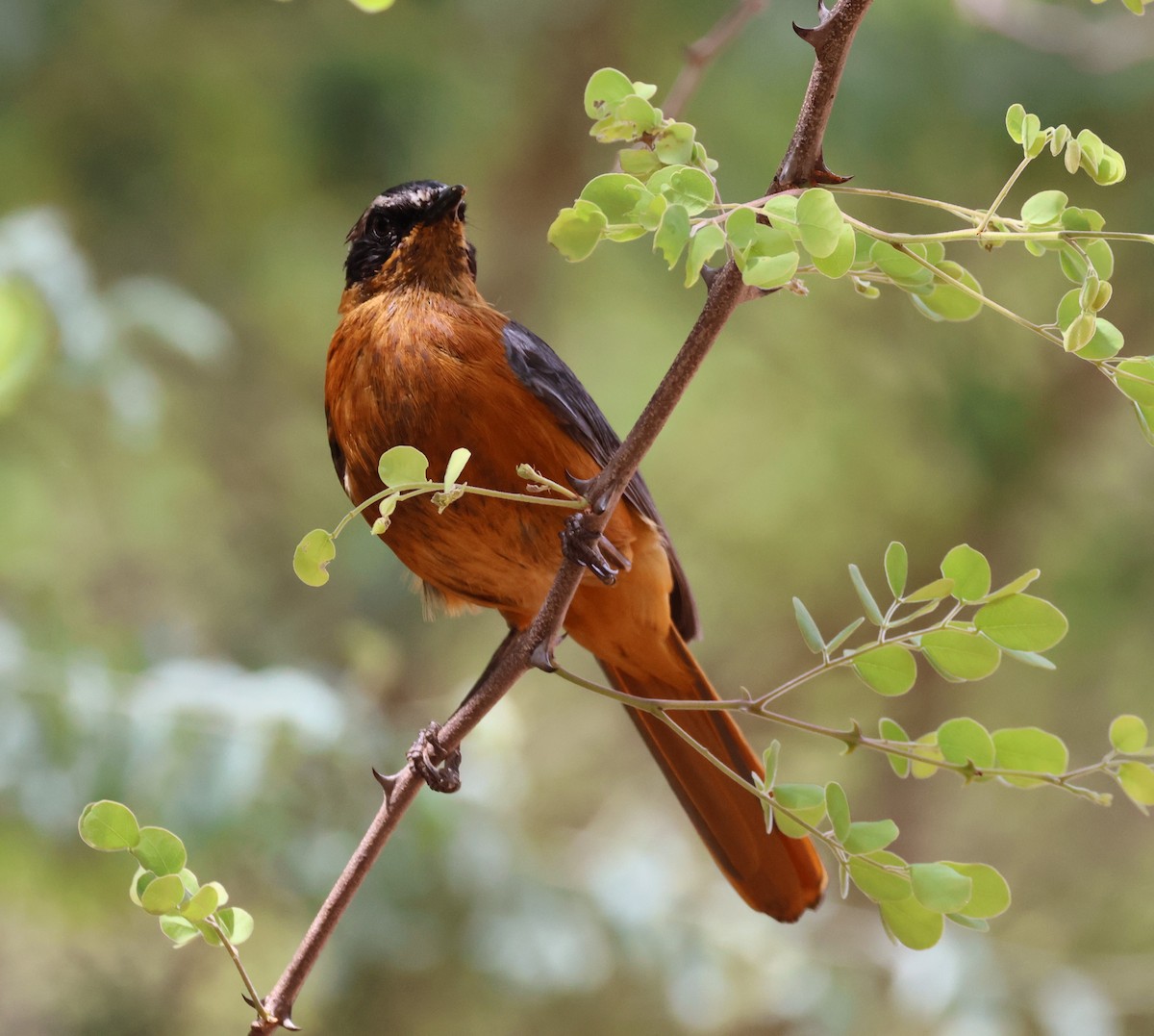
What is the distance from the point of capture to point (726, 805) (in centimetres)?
236

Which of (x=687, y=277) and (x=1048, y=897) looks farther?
(x=1048, y=897)

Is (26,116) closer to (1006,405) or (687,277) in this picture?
(1006,405)

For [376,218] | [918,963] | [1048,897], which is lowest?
[918,963]

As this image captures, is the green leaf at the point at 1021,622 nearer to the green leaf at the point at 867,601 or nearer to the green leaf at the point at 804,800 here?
the green leaf at the point at 867,601

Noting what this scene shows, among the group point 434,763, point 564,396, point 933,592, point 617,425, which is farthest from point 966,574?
point 617,425

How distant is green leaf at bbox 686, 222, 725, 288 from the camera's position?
3.32 feet

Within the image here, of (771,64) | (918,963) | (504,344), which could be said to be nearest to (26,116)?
(771,64)

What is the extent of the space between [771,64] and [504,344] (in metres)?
2.85

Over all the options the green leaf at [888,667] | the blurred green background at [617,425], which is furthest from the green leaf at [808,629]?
the blurred green background at [617,425]

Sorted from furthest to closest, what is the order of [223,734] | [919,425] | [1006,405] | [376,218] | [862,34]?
[919,425]
[1006,405]
[862,34]
[223,734]
[376,218]

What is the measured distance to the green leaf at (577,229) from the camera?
42.4 inches

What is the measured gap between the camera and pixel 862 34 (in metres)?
4.58

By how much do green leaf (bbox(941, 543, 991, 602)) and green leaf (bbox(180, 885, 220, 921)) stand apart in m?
0.76

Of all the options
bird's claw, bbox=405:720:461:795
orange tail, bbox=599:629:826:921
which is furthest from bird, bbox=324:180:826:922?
bird's claw, bbox=405:720:461:795
